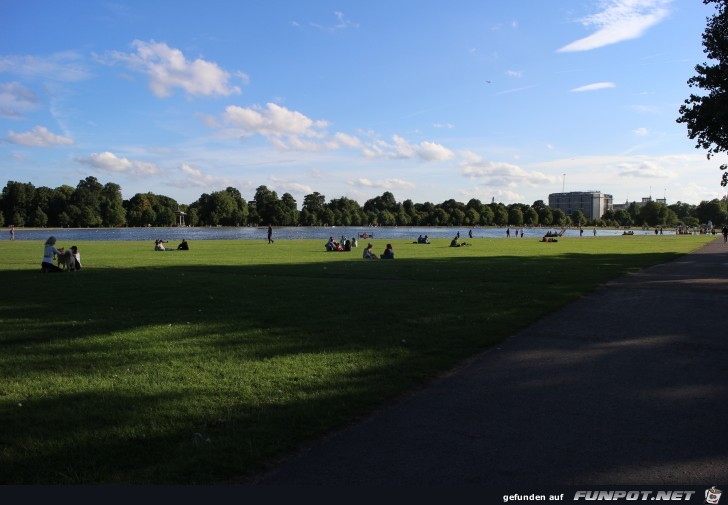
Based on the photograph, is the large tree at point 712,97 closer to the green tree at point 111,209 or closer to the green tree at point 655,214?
the green tree at point 111,209

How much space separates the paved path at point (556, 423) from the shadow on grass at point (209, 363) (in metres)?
0.50

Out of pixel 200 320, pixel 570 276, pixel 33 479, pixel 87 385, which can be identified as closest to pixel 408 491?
pixel 33 479

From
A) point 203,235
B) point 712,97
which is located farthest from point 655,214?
point 712,97

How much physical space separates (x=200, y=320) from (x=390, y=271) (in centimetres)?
1214

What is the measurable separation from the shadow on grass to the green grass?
0.02m

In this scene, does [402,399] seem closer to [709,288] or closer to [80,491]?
[80,491]

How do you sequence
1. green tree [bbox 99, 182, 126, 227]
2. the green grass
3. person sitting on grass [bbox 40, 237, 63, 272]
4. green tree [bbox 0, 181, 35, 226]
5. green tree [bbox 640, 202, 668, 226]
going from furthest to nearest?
1. green tree [bbox 640, 202, 668, 226]
2. green tree [bbox 99, 182, 126, 227]
3. green tree [bbox 0, 181, 35, 226]
4. person sitting on grass [bbox 40, 237, 63, 272]
5. the green grass

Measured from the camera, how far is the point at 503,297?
1397 cm

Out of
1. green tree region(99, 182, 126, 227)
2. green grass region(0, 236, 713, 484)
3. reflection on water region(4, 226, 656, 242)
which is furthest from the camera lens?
green tree region(99, 182, 126, 227)

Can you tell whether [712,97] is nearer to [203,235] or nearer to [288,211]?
[203,235]

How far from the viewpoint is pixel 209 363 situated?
24.1 feet

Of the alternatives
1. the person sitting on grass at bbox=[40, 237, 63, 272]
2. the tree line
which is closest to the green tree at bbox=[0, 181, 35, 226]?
the tree line

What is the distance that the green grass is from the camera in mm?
4492

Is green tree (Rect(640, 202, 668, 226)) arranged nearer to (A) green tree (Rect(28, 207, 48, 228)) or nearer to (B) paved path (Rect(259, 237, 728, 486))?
(A) green tree (Rect(28, 207, 48, 228))
